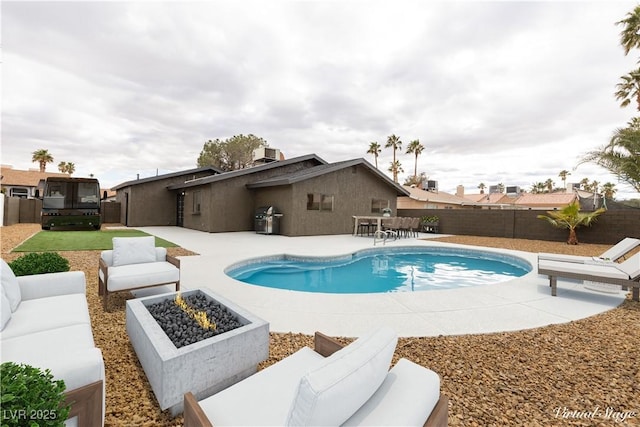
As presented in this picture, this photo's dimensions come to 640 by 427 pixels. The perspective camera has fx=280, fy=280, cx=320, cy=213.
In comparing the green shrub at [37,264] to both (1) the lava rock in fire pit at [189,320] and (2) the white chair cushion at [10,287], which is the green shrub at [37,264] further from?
(1) the lava rock in fire pit at [189,320]

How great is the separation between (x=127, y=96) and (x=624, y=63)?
22159mm

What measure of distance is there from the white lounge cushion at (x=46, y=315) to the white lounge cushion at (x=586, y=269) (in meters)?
6.54

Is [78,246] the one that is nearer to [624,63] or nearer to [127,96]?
[127,96]

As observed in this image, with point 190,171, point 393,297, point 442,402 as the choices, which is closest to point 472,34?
point 393,297

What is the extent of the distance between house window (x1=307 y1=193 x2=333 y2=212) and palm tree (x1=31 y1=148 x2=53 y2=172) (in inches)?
1514

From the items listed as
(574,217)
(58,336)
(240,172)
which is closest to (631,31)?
(574,217)

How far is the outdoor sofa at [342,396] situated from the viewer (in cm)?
91

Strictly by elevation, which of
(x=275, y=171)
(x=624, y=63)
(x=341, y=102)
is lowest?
(x=275, y=171)

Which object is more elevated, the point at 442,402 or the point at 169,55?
the point at 169,55

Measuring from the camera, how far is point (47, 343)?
1.97 metres

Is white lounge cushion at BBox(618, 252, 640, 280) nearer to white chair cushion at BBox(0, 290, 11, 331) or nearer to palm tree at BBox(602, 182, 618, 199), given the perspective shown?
white chair cushion at BBox(0, 290, 11, 331)

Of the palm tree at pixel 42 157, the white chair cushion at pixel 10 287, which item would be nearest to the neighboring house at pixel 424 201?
the white chair cushion at pixel 10 287

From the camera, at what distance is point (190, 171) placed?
1812 cm

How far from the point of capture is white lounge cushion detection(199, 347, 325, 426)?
4.41 ft
